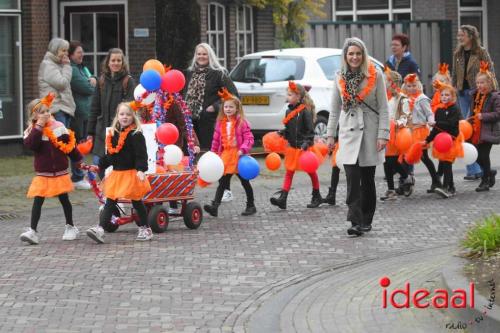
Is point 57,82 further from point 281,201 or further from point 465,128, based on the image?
point 465,128

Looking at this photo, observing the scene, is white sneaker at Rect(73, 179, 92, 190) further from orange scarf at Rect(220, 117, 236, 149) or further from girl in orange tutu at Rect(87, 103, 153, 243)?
girl in orange tutu at Rect(87, 103, 153, 243)

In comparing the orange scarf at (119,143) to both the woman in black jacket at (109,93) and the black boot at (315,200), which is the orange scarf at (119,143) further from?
the black boot at (315,200)

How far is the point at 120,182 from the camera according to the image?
38.4 feet

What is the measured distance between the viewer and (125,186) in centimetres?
1167

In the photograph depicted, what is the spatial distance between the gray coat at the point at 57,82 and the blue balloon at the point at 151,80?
3.80 metres

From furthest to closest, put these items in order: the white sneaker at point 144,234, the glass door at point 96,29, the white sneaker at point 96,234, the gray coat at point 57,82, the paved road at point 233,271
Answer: the glass door at point 96,29
the gray coat at point 57,82
the white sneaker at point 144,234
the white sneaker at point 96,234
the paved road at point 233,271

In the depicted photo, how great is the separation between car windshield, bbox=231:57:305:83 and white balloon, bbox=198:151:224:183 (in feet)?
26.9

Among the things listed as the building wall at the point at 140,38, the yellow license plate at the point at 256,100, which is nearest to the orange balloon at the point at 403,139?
the yellow license plate at the point at 256,100

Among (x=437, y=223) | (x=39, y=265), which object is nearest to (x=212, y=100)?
(x=437, y=223)

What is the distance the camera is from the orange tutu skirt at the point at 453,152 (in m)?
15.2

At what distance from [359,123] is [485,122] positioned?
4162 mm

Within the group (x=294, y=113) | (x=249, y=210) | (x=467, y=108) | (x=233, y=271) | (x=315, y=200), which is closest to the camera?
(x=233, y=271)

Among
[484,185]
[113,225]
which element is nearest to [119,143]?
[113,225]

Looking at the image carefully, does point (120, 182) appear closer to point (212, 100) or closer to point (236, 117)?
point (236, 117)
